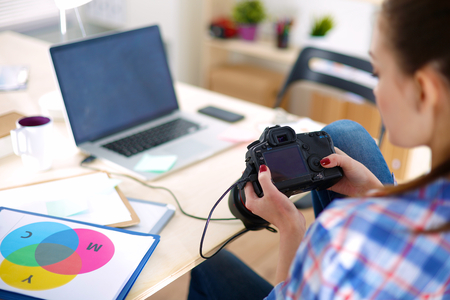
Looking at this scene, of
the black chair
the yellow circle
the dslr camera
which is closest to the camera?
the yellow circle

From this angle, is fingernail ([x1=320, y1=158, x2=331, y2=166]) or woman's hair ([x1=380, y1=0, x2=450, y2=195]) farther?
fingernail ([x1=320, y1=158, x2=331, y2=166])

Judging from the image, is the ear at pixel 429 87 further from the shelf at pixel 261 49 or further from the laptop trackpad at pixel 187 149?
the shelf at pixel 261 49

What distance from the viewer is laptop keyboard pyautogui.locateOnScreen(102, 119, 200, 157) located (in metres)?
1.10

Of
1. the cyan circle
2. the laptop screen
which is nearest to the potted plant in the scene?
the laptop screen

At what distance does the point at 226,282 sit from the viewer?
35.8 inches

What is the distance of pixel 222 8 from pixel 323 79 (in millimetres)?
1365

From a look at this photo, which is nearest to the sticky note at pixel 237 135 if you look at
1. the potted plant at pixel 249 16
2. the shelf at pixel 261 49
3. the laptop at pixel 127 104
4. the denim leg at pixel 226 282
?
the laptop at pixel 127 104

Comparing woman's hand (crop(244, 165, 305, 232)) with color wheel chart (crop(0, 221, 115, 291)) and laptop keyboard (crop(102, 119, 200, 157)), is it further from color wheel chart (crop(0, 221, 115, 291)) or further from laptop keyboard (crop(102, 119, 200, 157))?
laptop keyboard (crop(102, 119, 200, 157))

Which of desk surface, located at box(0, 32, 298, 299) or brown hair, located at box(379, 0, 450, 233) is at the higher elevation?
brown hair, located at box(379, 0, 450, 233)

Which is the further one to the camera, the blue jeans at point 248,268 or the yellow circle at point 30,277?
the blue jeans at point 248,268

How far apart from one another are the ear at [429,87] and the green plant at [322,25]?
76.9 inches

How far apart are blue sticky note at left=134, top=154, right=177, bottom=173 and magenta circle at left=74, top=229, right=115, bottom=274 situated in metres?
0.27

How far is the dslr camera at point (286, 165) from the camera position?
78cm

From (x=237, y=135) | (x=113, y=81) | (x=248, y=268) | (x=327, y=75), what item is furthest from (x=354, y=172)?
(x=327, y=75)
